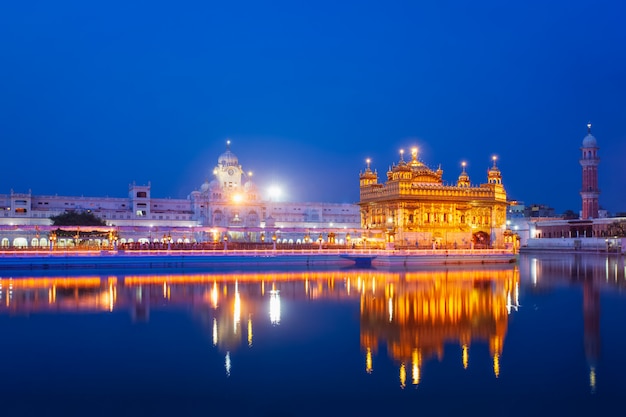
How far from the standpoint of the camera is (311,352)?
12367 millimetres

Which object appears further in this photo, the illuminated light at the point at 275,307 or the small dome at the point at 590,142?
the small dome at the point at 590,142

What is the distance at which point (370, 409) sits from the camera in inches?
346

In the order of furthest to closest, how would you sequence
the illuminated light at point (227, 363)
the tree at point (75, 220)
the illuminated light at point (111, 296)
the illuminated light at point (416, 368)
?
the tree at point (75, 220) → the illuminated light at point (111, 296) → the illuminated light at point (227, 363) → the illuminated light at point (416, 368)

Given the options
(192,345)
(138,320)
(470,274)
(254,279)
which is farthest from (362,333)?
(470,274)

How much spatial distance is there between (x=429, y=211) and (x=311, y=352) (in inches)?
1251

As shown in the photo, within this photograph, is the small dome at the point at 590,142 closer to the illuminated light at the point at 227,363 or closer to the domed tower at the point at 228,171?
the domed tower at the point at 228,171

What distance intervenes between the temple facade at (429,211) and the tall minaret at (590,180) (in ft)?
103

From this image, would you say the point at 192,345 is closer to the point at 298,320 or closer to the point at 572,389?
the point at 298,320

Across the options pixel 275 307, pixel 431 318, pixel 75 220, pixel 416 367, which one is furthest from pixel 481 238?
pixel 416 367

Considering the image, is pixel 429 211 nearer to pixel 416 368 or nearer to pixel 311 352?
pixel 311 352

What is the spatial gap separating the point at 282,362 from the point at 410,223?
31527 mm

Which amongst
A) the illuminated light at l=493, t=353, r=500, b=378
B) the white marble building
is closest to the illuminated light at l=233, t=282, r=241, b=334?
the illuminated light at l=493, t=353, r=500, b=378

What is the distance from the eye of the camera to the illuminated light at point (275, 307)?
52.4 ft

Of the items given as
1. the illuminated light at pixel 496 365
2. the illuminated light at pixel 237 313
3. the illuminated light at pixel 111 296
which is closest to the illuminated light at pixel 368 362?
the illuminated light at pixel 496 365
